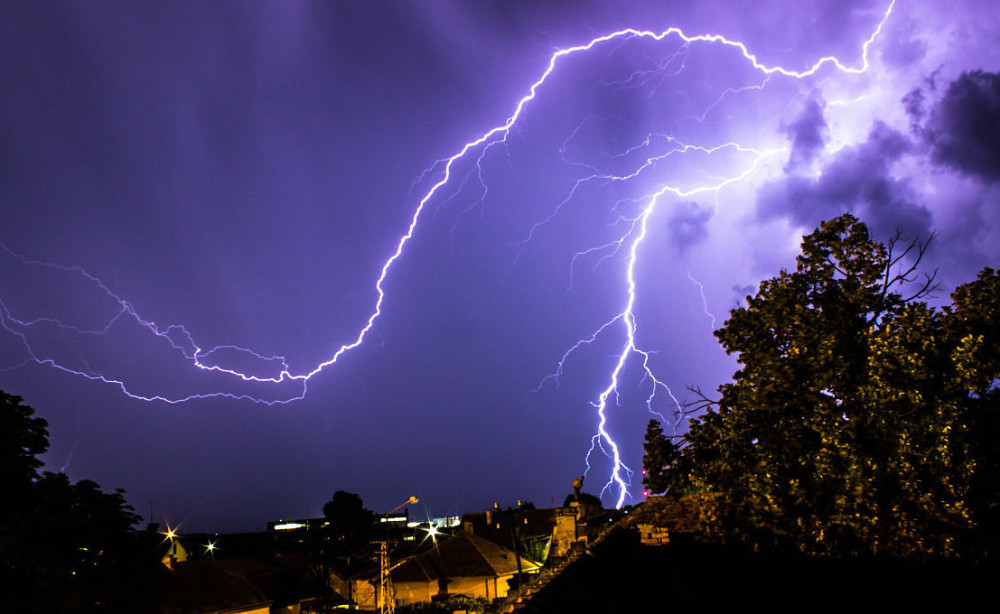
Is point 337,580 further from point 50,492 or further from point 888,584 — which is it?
point 888,584

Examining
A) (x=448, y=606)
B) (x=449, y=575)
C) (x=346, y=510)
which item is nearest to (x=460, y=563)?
(x=449, y=575)

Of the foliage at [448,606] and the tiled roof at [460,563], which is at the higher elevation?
the tiled roof at [460,563]

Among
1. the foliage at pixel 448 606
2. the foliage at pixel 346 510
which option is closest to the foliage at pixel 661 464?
the foliage at pixel 448 606

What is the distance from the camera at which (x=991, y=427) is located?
300 inches

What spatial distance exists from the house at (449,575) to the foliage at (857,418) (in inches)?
785

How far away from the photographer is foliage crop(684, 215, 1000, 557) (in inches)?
277

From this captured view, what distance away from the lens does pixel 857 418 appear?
7.33 meters

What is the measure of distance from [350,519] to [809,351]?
170ft

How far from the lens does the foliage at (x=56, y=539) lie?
6.79 metres

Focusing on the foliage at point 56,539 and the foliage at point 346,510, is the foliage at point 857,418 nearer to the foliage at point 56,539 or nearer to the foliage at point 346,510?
the foliage at point 56,539

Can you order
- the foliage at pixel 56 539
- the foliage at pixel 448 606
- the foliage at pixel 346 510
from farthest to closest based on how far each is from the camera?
the foliage at pixel 346 510
the foliage at pixel 448 606
the foliage at pixel 56 539

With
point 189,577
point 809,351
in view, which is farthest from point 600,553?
point 189,577

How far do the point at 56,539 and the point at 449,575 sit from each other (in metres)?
21.3

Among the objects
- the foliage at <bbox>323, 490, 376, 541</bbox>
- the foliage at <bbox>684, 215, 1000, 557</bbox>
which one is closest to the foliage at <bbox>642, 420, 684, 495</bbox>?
the foliage at <bbox>684, 215, 1000, 557</bbox>
